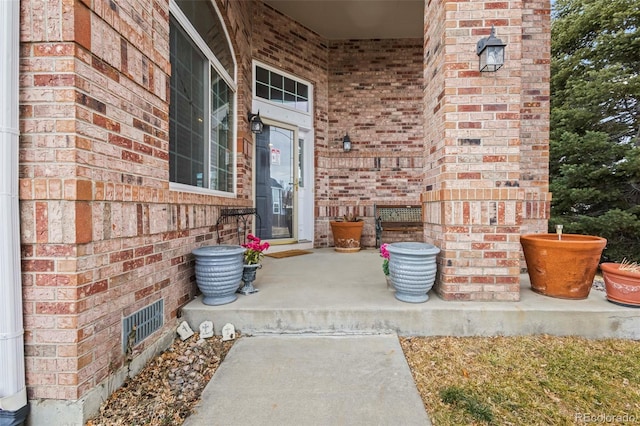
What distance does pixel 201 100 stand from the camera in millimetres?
2930

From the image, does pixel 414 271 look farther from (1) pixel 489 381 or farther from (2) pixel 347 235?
(2) pixel 347 235

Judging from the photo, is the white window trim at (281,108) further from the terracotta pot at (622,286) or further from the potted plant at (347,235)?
the terracotta pot at (622,286)

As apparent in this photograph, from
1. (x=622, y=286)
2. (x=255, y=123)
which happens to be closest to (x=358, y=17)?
(x=255, y=123)

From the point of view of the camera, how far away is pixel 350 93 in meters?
5.62

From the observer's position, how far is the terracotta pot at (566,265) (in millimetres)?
2342

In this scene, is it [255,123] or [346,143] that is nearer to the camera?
[255,123]

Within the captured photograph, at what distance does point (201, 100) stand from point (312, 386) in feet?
8.96

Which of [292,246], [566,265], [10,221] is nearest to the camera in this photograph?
[10,221]

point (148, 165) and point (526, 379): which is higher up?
→ point (148, 165)

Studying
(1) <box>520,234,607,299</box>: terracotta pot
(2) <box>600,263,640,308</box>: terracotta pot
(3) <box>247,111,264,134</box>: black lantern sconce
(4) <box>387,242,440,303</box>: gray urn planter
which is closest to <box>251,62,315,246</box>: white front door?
(3) <box>247,111,264,134</box>: black lantern sconce

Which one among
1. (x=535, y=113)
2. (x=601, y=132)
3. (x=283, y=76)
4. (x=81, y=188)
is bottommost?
(x=81, y=188)

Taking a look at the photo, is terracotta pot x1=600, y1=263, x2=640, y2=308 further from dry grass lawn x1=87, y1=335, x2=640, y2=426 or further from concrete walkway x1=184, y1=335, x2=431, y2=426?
concrete walkway x1=184, y1=335, x2=431, y2=426

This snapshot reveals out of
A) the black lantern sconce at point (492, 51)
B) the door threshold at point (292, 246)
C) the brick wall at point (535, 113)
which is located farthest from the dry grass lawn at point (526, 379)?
the door threshold at point (292, 246)

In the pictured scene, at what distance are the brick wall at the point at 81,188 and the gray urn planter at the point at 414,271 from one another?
1.81 m
